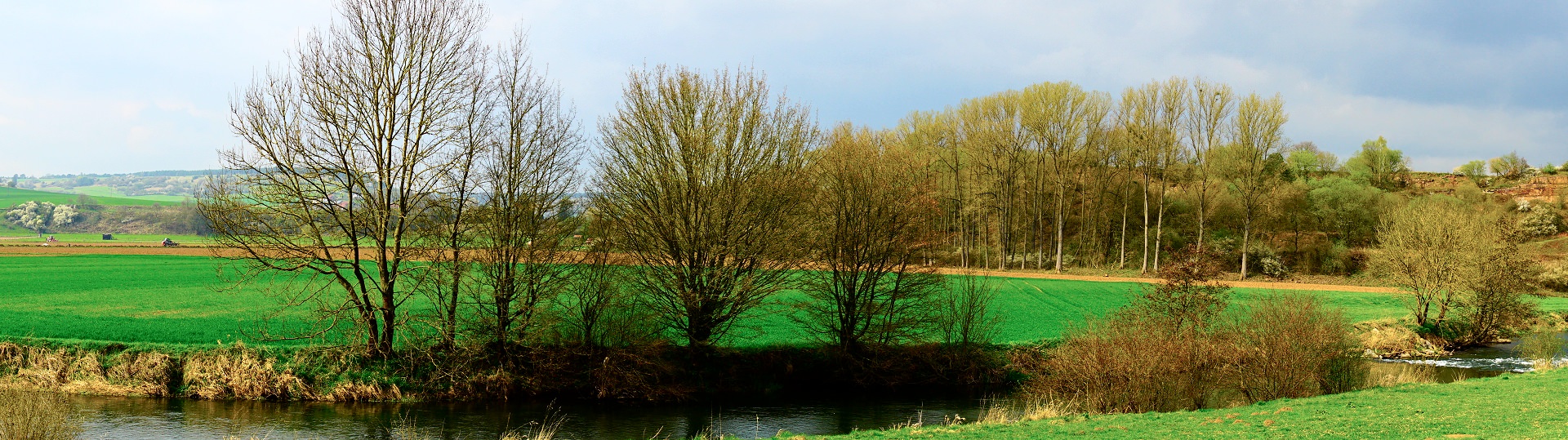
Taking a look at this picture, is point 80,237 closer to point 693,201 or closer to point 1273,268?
point 693,201

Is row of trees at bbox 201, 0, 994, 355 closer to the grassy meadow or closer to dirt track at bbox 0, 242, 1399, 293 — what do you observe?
dirt track at bbox 0, 242, 1399, 293

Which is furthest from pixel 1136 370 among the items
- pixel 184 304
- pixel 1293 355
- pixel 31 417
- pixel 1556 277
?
pixel 1556 277

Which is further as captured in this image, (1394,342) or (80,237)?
(80,237)

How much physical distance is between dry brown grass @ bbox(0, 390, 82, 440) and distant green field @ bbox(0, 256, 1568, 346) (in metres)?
11.5

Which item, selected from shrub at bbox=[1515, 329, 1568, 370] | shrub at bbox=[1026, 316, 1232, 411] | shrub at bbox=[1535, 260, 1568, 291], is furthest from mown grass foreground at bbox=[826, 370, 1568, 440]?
shrub at bbox=[1535, 260, 1568, 291]

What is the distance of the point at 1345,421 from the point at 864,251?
16.0 m

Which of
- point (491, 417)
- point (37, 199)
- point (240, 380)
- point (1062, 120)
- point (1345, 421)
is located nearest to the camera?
point (1345, 421)

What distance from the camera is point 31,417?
41.0ft

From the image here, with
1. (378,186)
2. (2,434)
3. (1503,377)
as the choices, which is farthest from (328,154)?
(1503,377)

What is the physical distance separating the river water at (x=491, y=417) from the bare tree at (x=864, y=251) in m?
3.48

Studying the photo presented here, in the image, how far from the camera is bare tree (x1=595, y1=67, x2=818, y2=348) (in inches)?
1046

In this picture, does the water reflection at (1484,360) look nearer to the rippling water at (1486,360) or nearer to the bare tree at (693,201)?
the rippling water at (1486,360)

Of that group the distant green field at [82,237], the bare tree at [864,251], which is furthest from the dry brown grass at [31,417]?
the distant green field at [82,237]

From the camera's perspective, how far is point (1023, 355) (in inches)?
1112
